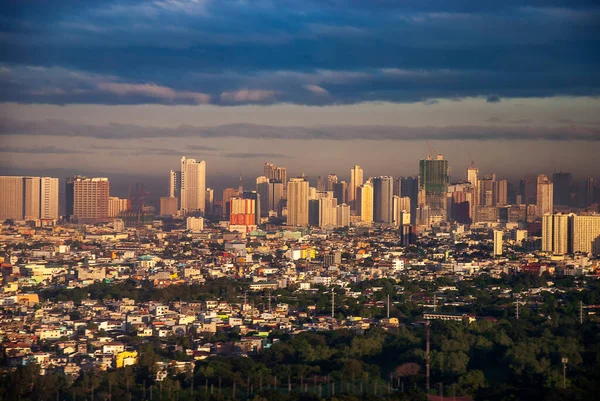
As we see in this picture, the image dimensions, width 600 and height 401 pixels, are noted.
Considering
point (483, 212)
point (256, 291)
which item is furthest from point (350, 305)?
point (483, 212)

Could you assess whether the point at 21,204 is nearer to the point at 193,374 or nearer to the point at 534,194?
the point at 534,194

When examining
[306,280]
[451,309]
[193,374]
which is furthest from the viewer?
[306,280]

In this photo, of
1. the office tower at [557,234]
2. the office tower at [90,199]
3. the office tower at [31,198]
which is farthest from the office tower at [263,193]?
the office tower at [557,234]

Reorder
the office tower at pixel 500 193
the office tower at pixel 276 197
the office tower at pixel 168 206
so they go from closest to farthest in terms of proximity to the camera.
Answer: the office tower at pixel 500 193
the office tower at pixel 168 206
the office tower at pixel 276 197

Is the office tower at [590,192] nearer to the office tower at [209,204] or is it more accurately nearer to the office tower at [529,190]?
the office tower at [529,190]

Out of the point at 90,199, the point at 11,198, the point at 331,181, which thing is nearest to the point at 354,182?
the point at 331,181

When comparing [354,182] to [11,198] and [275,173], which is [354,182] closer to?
[275,173]
